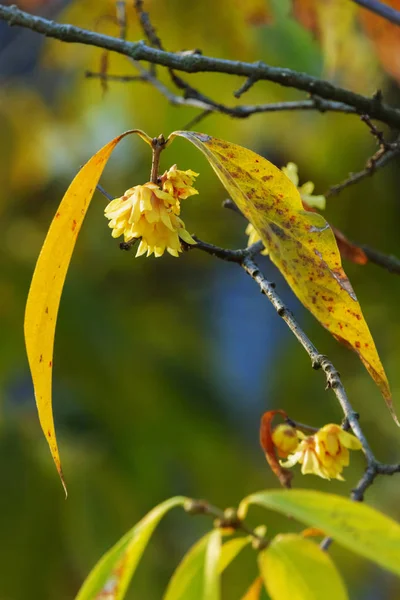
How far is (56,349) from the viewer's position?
A: 1.68 m

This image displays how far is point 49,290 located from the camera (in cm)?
48

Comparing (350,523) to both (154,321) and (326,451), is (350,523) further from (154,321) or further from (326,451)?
(154,321)

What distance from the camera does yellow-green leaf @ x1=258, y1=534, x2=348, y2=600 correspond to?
35 cm

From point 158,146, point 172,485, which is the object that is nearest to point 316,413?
point 172,485

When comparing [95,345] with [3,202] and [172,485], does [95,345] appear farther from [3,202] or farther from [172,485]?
[3,202]

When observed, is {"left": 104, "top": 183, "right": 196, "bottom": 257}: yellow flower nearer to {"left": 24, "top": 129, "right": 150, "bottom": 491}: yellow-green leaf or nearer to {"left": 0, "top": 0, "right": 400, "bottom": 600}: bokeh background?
{"left": 24, "top": 129, "right": 150, "bottom": 491}: yellow-green leaf

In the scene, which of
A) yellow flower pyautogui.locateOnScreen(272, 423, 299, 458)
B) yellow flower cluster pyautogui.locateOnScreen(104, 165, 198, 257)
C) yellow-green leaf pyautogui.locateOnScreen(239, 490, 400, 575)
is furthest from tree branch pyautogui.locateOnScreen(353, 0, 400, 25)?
yellow-green leaf pyautogui.locateOnScreen(239, 490, 400, 575)

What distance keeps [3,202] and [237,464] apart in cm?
84

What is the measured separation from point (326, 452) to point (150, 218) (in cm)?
20

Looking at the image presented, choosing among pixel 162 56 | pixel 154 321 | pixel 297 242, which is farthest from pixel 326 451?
pixel 154 321

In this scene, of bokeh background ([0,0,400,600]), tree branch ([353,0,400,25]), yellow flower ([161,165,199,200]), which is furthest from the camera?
bokeh background ([0,0,400,600])

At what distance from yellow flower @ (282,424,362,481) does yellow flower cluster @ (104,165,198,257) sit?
0.52ft

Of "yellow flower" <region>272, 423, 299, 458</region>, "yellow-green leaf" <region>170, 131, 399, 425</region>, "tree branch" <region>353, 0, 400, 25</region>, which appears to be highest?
"tree branch" <region>353, 0, 400, 25</region>

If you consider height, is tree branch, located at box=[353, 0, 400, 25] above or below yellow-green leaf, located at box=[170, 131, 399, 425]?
above
